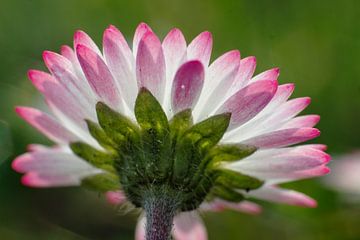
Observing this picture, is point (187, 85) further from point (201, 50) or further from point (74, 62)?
point (74, 62)

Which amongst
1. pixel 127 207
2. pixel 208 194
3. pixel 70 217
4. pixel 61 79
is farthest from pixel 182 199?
pixel 70 217

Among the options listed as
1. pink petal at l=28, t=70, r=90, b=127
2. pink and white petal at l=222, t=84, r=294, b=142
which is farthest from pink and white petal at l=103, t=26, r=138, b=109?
pink and white petal at l=222, t=84, r=294, b=142

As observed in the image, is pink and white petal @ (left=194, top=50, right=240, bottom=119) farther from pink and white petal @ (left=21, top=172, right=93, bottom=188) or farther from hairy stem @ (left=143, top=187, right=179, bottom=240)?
pink and white petal @ (left=21, top=172, right=93, bottom=188)

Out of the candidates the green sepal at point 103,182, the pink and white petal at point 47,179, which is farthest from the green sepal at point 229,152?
the pink and white petal at point 47,179

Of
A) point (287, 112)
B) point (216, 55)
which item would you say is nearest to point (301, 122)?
point (287, 112)

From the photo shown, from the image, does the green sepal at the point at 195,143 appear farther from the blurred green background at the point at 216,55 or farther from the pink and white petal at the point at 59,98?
the blurred green background at the point at 216,55

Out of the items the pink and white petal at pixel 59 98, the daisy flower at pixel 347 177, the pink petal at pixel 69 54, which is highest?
the daisy flower at pixel 347 177
